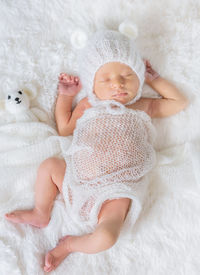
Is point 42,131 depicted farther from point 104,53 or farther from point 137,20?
point 137,20

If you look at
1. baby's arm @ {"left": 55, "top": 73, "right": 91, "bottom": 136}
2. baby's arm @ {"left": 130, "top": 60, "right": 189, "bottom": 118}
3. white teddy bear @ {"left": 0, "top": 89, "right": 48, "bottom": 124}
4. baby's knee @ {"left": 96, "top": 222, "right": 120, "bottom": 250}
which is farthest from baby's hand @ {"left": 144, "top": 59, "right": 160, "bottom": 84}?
baby's knee @ {"left": 96, "top": 222, "right": 120, "bottom": 250}

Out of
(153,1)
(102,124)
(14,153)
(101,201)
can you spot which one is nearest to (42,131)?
(14,153)

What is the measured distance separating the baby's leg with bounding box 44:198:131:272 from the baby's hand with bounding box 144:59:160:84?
535 mm

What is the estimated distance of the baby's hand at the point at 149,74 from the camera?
1.49 metres

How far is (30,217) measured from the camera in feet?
4.32

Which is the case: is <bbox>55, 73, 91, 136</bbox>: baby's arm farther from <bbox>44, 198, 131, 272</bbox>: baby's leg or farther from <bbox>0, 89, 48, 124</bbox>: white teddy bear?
<bbox>44, 198, 131, 272</bbox>: baby's leg

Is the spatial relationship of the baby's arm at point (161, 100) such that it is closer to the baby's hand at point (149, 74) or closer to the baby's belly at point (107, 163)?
the baby's hand at point (149, 74)

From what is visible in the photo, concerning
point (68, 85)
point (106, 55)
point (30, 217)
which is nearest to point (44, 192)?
point (30, 217)

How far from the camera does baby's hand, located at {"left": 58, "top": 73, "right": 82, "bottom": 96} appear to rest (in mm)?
1503

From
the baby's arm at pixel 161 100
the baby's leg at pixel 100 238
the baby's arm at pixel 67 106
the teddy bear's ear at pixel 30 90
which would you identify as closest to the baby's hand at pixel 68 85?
the baby's arm at pixel 67 106

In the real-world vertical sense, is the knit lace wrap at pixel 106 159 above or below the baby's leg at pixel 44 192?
above

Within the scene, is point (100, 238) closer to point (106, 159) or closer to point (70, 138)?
point (106, 159)

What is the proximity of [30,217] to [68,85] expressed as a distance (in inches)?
23.4

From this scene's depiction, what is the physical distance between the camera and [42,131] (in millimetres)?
1450
